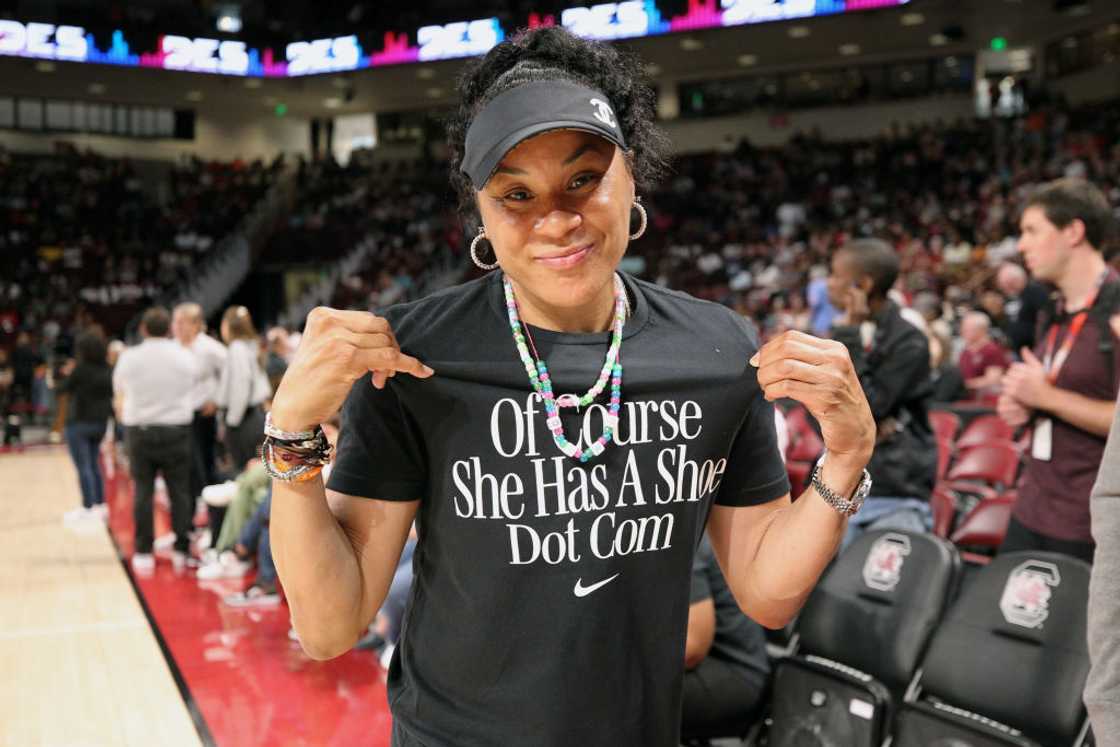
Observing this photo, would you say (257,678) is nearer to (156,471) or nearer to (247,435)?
(156,471)

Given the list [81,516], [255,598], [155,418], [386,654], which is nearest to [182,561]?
[155,418]

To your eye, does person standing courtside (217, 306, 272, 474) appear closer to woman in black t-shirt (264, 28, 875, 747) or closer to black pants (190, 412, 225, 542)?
black pants (190, 412, 225, 542)

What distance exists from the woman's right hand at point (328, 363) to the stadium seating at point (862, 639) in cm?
195

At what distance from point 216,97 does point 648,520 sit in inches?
978

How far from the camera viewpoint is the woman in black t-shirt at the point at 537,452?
1272mm

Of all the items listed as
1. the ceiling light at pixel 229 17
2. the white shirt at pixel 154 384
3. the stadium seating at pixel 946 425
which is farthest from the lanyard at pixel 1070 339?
the ceiling light at pixel 229 17

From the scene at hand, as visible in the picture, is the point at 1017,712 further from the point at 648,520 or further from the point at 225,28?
the point at 225,28

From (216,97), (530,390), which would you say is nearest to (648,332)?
(530,390)

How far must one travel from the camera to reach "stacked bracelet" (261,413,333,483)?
4.10ft

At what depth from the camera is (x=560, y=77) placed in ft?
4.28

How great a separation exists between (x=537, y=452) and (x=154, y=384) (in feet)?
19.3

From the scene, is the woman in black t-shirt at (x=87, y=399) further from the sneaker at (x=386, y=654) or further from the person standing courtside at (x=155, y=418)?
the sneaker at (x=386, y=654)

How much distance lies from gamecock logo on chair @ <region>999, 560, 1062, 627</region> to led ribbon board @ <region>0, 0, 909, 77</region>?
1410 centimetres

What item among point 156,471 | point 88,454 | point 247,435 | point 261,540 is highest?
point 247,435
